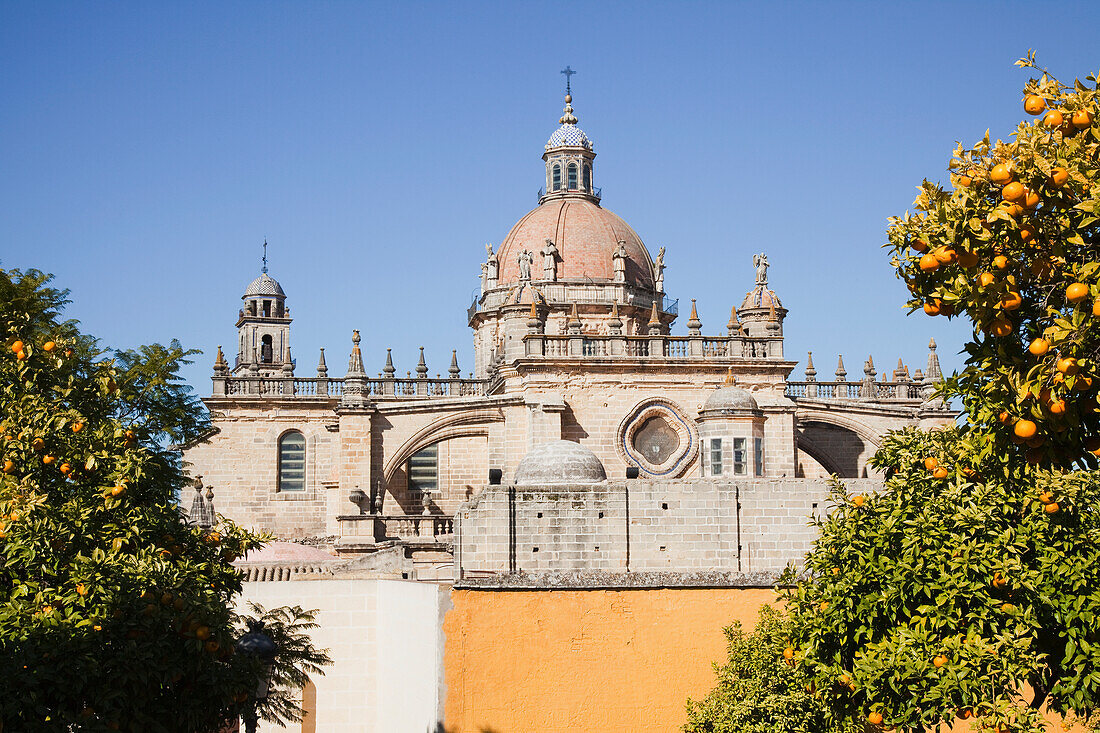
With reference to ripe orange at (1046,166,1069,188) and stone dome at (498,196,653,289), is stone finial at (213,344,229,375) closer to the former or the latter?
stone dome at (498,196,653,289)

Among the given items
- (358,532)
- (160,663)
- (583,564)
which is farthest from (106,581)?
(358,532)

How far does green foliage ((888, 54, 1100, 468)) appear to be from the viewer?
864 centimetres

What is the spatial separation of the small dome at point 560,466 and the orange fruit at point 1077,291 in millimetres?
14486

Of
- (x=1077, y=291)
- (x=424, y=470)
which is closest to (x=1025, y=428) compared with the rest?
(x=1077, y=291)

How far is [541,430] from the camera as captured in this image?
29.9 meters

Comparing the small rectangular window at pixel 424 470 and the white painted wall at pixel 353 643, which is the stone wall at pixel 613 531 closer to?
the white painted wall at pixel 353 643

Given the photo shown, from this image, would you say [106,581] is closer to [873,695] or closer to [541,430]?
[873,695]

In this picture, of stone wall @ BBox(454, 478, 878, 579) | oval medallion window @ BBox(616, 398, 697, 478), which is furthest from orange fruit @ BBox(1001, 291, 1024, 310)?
oval medallion window @ BBox(616, 398, 697, 478)

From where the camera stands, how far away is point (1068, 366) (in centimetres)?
852

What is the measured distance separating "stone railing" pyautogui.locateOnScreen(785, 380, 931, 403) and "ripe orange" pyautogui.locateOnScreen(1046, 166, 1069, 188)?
2573 cm

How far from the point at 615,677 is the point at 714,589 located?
1.73 m

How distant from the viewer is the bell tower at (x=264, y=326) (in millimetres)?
47500

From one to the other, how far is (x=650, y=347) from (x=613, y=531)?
1254 centimetres

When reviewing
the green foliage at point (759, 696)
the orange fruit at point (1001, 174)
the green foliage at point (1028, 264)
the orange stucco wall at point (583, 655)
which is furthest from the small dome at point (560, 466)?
the orange fruit at point (1001, 174)
